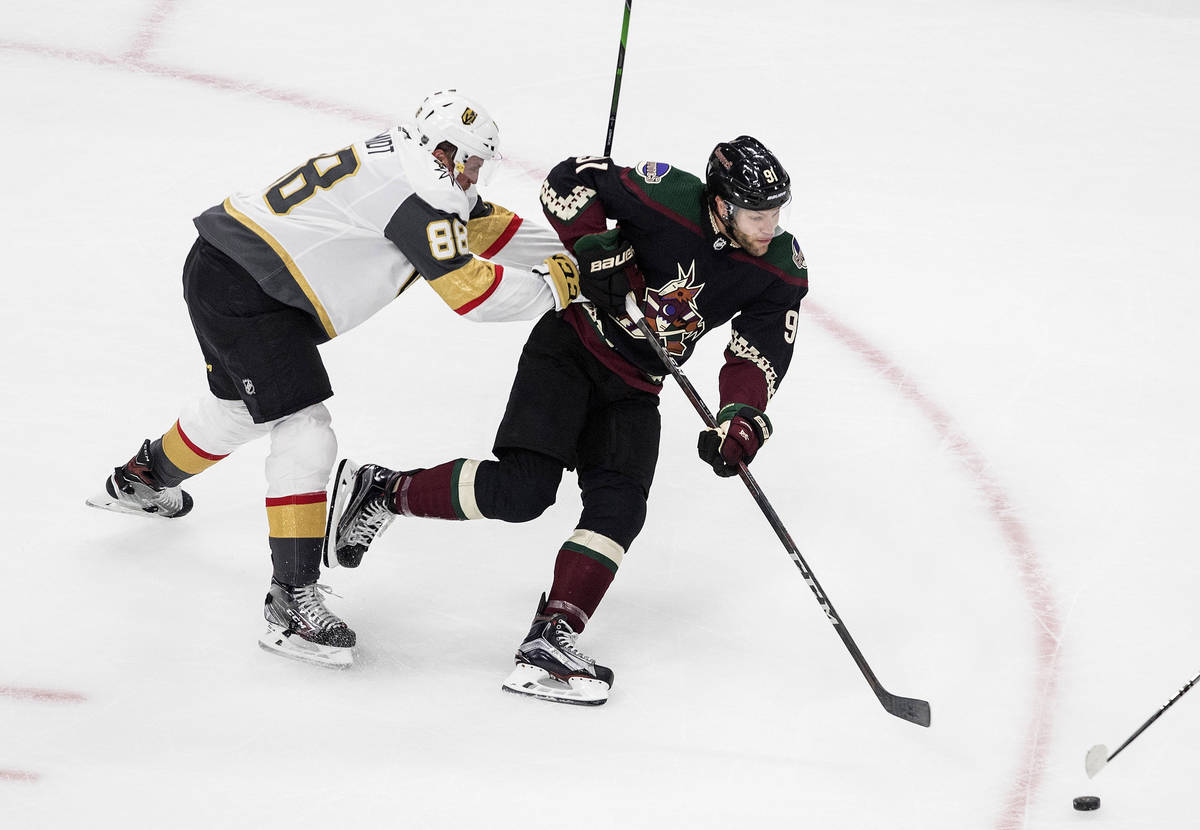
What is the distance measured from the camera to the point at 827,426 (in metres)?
3.96

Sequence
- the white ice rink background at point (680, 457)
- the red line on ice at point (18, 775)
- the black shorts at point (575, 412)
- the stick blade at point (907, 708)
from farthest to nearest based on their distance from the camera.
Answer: the black shorts at point (575, 412)
the stick blade at point (907, 708)
the white ice rink background at point (680, 457)
the red line on ice at point (18, 775)

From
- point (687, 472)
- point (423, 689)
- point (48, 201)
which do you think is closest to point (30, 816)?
point (423, 689)

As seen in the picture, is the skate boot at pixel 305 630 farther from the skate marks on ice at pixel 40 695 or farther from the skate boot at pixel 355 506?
the skate marks on ice at pixel 40 695

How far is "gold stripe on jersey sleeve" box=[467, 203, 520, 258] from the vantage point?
327cm

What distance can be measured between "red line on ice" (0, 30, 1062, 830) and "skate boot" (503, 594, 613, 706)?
2.75 feet

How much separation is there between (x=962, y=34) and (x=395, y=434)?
3.77 metres

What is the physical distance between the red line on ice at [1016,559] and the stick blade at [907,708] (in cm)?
21

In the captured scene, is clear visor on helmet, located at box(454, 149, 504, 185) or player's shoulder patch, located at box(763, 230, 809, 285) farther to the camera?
player's shoulder patch, located at box(763, 230, 809, 285)

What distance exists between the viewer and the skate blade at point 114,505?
11.2 ft

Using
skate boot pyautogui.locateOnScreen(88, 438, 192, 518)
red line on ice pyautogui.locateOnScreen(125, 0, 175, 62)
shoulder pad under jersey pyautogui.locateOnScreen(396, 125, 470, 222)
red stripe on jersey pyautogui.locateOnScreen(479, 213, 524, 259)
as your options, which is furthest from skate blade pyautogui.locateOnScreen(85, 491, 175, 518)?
red line on ice pyautogui.locateOnScreen(125, 0, 175, 62)

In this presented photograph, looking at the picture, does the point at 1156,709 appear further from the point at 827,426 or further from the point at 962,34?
the point at 962,34

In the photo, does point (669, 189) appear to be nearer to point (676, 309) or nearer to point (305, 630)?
point (676, 309)

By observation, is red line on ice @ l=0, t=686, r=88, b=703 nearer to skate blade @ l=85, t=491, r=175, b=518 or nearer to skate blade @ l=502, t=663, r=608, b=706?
skate blade @ l=85, t=491, r=175, b=518

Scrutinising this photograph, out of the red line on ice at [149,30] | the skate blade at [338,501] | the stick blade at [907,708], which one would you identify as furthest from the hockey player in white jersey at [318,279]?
the red line on ice at [149,30]
